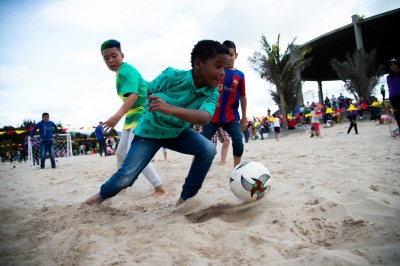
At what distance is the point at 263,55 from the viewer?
1870 centimetres

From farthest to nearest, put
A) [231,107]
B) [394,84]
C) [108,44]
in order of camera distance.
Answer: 1. [394,84]
2. [231,107]
3. [108,44]

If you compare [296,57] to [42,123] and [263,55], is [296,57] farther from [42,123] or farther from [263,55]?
[42,123]

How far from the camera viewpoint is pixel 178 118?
243 cm

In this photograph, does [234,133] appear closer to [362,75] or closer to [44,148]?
[44,148]

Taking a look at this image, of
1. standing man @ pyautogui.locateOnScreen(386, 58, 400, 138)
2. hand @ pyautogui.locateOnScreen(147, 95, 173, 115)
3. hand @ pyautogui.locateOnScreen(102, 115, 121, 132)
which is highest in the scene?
standing man @ pyautogui.locateOnScreen(386, 58, 400, 138)

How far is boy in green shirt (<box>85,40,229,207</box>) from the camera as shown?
8.02 feet

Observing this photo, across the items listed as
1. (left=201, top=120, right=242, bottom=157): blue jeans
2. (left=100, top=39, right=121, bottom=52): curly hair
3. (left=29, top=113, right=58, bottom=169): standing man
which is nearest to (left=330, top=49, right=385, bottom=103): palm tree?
(left=201, top=120, right=242, bottom=157): blue jeans

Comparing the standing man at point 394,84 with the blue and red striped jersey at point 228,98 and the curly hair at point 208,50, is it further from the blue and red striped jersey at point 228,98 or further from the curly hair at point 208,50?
the curly hair at point 208,50

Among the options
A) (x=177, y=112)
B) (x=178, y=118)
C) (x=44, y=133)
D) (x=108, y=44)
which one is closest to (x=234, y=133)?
(x=178, y=118)

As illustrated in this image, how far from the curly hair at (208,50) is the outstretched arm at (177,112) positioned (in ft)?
1.62

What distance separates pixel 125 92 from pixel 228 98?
1.71m

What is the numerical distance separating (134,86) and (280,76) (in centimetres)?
1736

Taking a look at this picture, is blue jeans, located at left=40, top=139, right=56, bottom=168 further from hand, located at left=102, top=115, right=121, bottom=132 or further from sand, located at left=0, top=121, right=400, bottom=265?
hand, located at left=102, top=115, right=121, bottom=132

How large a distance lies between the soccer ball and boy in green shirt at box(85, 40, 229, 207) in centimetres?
34
